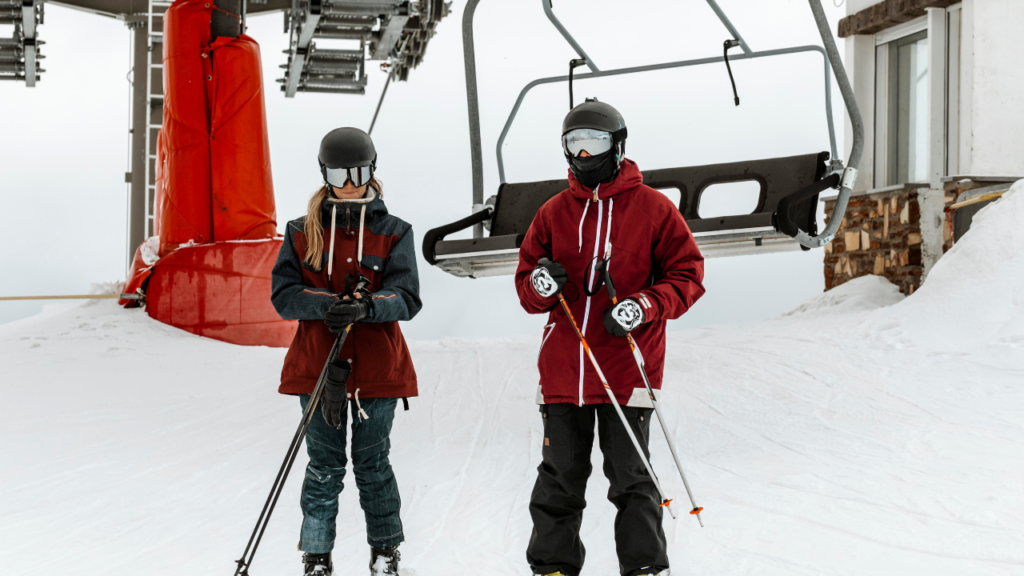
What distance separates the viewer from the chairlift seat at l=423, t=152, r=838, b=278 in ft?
15.6

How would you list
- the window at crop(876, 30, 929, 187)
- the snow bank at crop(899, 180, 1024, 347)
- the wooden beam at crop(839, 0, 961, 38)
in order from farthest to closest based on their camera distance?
the window at crop(876, 30, 929, 187), the wooden beam at crop(839, 0, 961, 38), the snow bank at crop(899, 180, 1024, 347)

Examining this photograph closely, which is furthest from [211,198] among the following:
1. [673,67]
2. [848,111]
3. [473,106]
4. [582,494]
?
[582,494]

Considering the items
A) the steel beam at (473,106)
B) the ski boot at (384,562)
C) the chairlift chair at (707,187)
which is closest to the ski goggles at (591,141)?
the ski boot at (384,562)

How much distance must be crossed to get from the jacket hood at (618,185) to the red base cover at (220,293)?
7.22 metres

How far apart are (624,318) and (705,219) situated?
8.26ft

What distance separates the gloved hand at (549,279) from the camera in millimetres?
2541

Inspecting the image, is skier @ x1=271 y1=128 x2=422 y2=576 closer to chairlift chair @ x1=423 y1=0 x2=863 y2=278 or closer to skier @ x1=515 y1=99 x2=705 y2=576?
skier @ x1=515 y1=99 x2=705 y2=576

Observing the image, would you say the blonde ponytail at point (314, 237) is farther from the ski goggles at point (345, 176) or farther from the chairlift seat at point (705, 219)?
the chairlift seat at point (705, 219)

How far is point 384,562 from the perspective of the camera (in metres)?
2.79

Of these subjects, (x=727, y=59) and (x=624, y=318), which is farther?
(x=727, y=59)

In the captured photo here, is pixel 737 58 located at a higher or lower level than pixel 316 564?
higher

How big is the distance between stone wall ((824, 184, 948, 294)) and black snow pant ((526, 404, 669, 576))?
7999mm

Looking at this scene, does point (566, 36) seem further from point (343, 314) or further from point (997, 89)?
point (997, 89)

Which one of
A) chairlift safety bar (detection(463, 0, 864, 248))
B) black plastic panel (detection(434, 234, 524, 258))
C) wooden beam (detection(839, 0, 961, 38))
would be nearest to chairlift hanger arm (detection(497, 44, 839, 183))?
chairlift safety bar (detection(463, 0, 864, 248))
